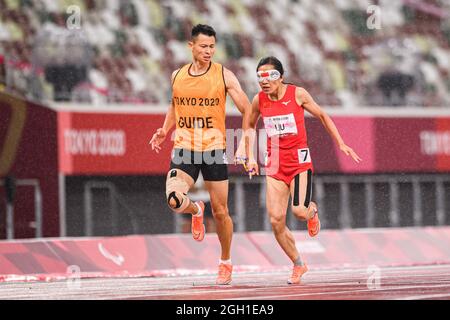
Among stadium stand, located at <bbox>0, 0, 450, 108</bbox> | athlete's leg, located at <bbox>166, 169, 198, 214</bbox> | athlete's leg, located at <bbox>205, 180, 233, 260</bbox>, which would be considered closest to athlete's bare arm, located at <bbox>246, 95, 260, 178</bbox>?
athlete's leg, located at <bbox>205, 180, 233, 260</bbox>

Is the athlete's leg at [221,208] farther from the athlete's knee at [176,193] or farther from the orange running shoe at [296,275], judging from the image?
the orange running shoe at [296,275]

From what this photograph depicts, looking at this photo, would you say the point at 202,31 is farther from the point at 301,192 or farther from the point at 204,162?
the point at 301,192

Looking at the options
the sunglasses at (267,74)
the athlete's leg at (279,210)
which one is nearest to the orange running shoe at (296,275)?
the athlete's leg at (279,210)

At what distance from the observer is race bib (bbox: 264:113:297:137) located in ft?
41.4

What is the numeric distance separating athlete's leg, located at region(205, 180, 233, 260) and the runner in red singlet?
50cm

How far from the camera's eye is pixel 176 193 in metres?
11.9

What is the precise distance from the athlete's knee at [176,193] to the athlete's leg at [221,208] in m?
0.31

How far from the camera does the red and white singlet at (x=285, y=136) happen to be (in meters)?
12.6

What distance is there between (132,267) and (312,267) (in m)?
3.05

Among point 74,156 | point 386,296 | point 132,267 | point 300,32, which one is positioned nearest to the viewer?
point 386,296

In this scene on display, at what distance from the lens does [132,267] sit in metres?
18.1

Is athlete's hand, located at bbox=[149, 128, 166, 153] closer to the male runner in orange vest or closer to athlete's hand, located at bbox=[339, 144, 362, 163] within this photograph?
the male runner in orange vest
